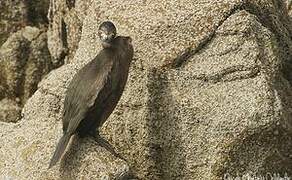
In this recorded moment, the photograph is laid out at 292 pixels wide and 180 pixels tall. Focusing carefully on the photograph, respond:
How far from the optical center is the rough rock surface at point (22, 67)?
1349 cm

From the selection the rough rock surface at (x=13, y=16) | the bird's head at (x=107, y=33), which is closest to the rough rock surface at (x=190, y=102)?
the bird's head at (x=107, y=33)

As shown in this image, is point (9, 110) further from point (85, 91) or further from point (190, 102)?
point (85, 91)

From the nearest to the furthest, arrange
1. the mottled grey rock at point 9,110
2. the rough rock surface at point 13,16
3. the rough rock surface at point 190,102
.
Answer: the rough rock surface at point 190,102
the mottled grey rock at point 9,110
the rough rock surface at point 13,16

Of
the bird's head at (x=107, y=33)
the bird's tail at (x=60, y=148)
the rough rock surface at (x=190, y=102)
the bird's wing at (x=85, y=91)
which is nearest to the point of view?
the bird's tail at (x=60, y=148)

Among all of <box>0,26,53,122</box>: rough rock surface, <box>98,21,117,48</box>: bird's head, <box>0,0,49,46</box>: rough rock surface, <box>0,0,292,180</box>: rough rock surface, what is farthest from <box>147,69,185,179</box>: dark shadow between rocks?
<box>0,0,49,46</box>: rough rock surface

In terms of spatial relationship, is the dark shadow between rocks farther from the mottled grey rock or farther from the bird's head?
the mottled grey rock

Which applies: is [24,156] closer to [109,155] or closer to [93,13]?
[109,155]

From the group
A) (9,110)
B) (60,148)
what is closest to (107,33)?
(60,148)

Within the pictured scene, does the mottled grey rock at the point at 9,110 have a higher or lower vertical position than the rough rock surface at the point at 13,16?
lower

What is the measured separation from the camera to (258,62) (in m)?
9.08

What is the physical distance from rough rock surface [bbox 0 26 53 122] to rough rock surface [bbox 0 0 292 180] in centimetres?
379

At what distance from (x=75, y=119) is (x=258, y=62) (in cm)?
216

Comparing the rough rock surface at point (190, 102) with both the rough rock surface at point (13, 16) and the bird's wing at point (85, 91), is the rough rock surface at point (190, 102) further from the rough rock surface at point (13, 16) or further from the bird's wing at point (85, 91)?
the rough rock surface at point (13, 16)

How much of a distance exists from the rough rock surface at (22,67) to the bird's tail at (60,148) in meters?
5.58
